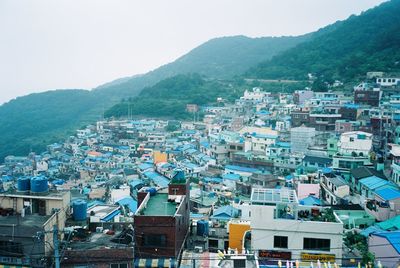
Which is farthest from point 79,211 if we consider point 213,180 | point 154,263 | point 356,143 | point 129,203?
point 356,143

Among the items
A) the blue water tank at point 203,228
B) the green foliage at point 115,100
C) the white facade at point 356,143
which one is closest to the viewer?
the blue water tank at point 203,228

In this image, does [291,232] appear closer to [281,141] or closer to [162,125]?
[281,141]

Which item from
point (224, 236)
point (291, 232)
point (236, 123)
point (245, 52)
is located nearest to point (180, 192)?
point (224, 236)

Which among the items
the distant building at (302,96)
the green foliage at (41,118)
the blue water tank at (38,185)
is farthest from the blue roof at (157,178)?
the green foliage at (41,118)

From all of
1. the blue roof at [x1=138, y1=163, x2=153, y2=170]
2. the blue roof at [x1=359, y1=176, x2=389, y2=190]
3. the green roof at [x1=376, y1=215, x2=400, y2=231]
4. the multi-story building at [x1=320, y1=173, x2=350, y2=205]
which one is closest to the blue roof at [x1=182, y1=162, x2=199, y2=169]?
the blue roof at [x1=138, y1=163, x2=153, y2=170]

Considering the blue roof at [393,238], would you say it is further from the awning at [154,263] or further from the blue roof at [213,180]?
the blue roof at [213,180]

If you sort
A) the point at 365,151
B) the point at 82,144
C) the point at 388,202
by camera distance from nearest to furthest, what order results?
the point at 388,202 < the point at 365,151 < the point at 82,144

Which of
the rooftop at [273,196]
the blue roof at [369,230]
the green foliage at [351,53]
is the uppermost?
the green foliage at [351,53]
